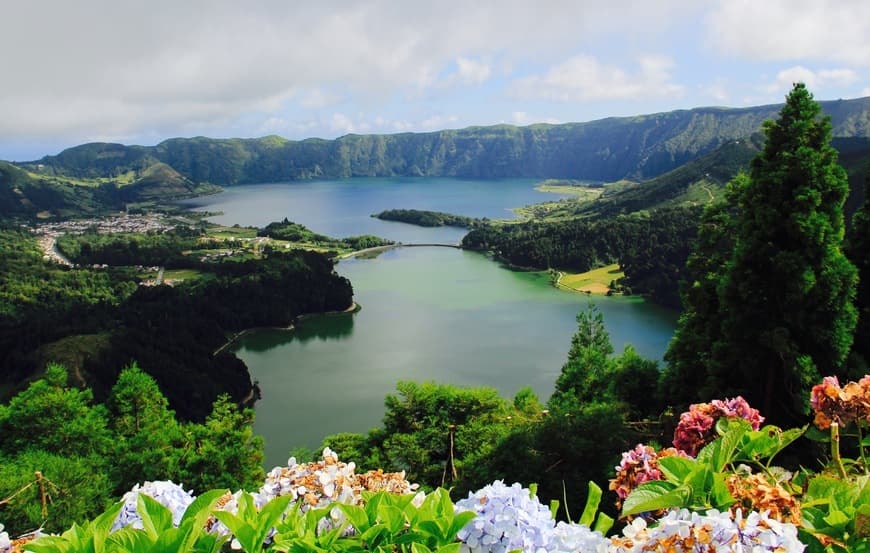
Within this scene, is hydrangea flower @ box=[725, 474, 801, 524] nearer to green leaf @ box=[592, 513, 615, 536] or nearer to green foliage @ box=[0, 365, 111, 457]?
green leaf @ box=[592, 513, 615, 536]

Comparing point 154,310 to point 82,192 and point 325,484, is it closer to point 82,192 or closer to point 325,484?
point 325,484

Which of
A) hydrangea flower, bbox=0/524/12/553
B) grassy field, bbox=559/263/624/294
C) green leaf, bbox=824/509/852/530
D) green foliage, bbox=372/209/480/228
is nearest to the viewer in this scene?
green leaf, bbox=824/509/852/530

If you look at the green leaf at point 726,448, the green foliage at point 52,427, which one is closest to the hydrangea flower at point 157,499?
the green leaf at point 726,448

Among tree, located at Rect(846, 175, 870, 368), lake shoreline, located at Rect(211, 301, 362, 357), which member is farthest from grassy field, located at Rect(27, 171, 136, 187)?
tree, located at Rect(846, 175, 870, 368)

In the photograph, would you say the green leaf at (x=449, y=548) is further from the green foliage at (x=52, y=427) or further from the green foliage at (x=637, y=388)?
the green foliage at (x=52, y=427)

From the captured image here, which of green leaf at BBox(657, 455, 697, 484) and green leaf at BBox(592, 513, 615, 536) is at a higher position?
green leaf at BBox(657, 455, 697, 484)

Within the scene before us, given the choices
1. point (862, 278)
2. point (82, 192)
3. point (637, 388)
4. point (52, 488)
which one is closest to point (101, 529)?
point (52, 488)
